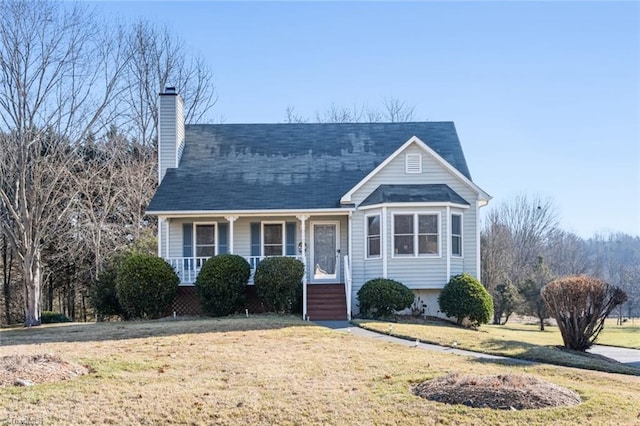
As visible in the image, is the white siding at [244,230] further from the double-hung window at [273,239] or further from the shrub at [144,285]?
the shrub at [144,285]

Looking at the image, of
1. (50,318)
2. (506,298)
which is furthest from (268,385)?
(506,298)

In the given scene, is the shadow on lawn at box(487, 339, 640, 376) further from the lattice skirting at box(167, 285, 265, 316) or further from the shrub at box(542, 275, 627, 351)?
the lattice skirting at box(167, 285, 265, 316)

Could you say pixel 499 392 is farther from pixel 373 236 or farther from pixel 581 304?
pixel 373 236

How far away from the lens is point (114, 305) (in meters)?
21.6

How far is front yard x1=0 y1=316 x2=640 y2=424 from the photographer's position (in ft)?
27.2

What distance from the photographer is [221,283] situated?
19.9 metres

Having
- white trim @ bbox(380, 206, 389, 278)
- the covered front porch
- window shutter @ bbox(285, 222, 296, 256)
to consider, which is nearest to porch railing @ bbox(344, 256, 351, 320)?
white trim @ bbox(380, 206, 389, 278)

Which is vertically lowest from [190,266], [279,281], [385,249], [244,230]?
[279,281]

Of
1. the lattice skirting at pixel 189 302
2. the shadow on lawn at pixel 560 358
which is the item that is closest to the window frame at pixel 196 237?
the lattice skirting at pixel 189 302

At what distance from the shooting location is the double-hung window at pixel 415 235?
21.3m

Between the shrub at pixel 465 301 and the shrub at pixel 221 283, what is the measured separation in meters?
6.33

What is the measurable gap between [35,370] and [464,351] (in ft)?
27.4

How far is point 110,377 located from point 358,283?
1249 cm

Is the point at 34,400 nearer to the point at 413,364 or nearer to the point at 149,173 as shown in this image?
the point at 413,364
